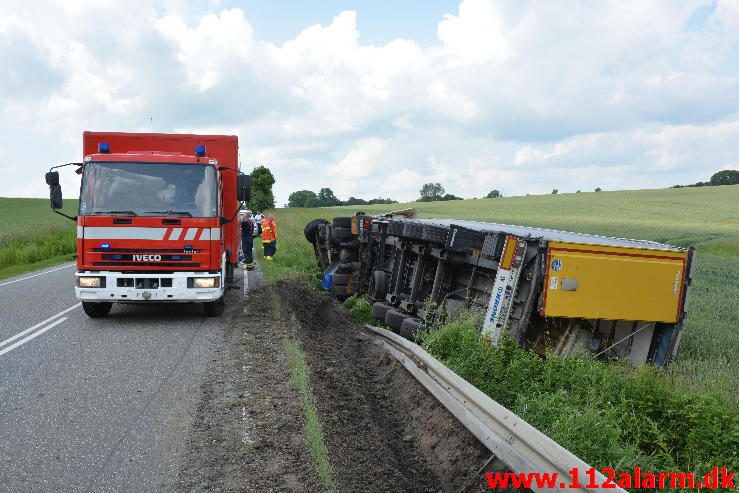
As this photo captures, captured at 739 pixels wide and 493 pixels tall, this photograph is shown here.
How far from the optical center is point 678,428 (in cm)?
542

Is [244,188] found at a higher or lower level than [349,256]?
higher

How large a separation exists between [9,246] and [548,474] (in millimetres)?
26998

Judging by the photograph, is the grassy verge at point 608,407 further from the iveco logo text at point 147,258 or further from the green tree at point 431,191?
the green tree at point 431,191

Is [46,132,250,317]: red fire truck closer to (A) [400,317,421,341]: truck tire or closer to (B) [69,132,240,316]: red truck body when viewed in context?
(B) [69,132,240,316]: red truck body

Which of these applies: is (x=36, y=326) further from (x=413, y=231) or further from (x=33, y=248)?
(x=33, y=248)

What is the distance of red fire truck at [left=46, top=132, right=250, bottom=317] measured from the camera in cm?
1020

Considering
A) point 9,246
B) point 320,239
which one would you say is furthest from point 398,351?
point 9,246

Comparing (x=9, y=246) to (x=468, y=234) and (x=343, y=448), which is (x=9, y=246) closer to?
(x=468, y=234)

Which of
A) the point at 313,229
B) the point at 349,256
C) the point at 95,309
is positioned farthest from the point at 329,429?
the point at 313,229

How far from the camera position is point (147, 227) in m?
10.2

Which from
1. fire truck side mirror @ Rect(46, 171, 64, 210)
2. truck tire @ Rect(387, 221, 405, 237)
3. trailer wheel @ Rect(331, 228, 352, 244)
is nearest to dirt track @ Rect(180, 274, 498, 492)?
truck tire @ Rect(387, 221, 405, 237)

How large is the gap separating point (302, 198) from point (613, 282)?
107986 millimetres

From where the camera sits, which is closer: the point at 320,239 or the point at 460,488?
the point at 460,488

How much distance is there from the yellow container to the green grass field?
0.75 meters
